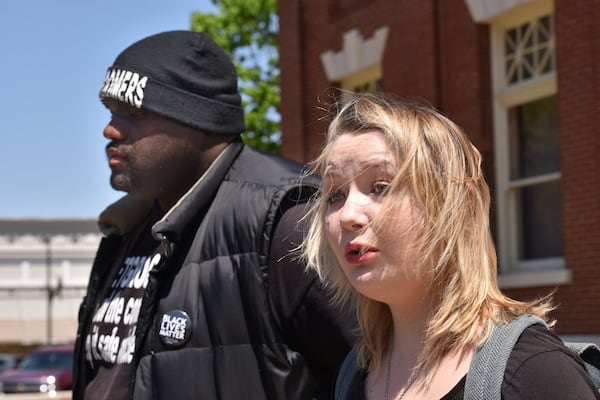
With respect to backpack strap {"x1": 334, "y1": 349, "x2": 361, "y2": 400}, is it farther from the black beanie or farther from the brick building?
the brick building

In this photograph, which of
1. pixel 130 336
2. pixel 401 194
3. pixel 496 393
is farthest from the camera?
pixel 130 336

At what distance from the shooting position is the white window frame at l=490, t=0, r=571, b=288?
9.92m

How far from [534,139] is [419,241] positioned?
27.8 feet

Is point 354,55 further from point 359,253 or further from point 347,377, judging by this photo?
point 359,253

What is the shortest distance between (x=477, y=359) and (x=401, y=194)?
1.13 ft

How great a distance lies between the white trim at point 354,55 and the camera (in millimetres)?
12281

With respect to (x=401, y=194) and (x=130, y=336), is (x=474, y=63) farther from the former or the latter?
(x=401, y=194)

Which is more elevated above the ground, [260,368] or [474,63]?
[474,63]

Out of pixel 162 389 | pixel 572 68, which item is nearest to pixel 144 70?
pixel 162 389

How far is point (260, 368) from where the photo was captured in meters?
3.07

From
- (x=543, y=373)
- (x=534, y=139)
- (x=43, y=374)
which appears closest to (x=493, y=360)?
(x=543, y=373)

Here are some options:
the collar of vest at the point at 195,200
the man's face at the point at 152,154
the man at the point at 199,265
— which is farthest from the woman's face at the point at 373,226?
the man's face at the point at 152,154

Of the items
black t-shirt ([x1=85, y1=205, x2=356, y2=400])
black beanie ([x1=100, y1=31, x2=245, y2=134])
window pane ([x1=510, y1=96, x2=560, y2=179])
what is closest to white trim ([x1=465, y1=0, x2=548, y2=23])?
window pane ([x1=510, y1=96, x2=560, y2=179])

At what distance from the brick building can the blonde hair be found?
Result: 6380mm
